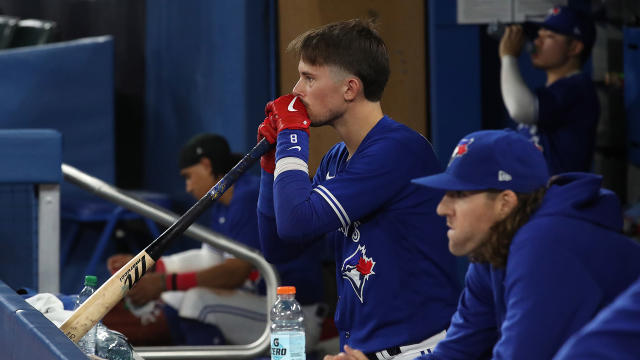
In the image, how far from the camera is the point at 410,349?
7.88 ft

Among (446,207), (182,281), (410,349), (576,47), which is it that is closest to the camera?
(446,207)

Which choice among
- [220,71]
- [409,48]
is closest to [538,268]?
[409,48]

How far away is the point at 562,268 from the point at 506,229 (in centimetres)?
17

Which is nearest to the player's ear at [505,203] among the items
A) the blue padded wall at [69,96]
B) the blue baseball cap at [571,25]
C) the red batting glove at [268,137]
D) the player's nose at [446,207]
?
the player's nose at [446,207]

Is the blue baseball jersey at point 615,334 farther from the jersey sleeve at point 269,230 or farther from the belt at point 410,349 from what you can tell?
the jersey sleeve at point 269,230

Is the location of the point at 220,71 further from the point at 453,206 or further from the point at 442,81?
the point at 453,206

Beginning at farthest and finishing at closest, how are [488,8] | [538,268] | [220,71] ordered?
[220,71] → [488,8] → [538,268]

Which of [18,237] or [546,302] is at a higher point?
[546,302]

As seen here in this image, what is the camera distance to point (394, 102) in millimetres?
5043

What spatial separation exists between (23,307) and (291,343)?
635mm

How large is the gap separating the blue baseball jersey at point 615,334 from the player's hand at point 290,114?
4.20 ft

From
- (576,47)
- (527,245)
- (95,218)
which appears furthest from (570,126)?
(527,245)

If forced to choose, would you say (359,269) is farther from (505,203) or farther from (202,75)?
(202,75)

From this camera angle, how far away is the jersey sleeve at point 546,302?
1793 millimetres
